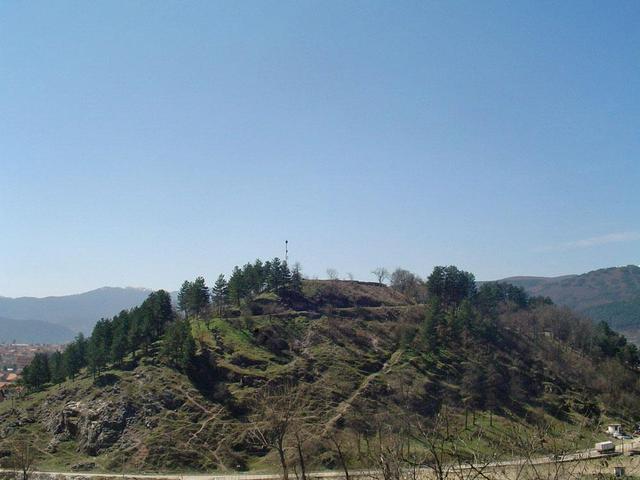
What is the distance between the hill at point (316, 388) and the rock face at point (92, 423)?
15cm

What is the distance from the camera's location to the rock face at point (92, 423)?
53.6 metres

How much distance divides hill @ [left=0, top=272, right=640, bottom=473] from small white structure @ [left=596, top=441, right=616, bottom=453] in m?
2.89

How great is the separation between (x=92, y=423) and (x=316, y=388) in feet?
90.9

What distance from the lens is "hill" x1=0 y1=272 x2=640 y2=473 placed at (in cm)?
5172

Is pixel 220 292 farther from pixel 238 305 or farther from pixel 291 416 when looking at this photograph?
pixel 291 416

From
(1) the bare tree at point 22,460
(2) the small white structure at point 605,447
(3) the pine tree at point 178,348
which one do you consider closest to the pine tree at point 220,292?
(3) the pine tree at point 178,348

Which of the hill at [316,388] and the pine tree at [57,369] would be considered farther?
the pine tree at [57,369]

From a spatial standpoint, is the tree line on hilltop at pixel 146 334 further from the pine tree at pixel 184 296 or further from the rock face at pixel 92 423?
the rock face at pixel 92 423

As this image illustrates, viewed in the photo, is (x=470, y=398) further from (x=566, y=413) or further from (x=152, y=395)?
(x=152, y=395)

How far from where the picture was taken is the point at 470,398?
227 feet

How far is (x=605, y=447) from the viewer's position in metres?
51.4

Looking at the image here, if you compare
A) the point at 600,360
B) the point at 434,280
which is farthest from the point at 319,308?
the point at 600,360

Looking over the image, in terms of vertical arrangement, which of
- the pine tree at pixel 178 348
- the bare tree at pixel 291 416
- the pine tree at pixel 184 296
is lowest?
the bare tree at pixel 291 416

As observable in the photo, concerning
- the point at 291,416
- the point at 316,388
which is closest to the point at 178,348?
the point at 316,388
